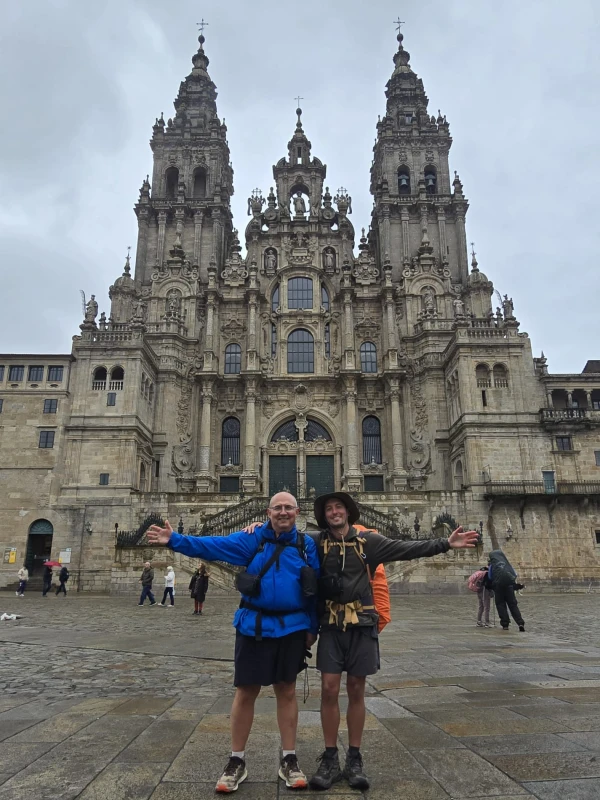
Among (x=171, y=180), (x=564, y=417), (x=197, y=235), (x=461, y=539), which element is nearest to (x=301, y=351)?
(x=197, y=235)

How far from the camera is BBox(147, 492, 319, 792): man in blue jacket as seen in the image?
14.3ft

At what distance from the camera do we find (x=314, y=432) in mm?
42312

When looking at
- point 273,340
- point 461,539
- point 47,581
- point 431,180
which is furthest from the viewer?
point 431,180

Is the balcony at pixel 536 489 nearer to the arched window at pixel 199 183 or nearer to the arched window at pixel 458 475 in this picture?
the arched window at pixel 458 475

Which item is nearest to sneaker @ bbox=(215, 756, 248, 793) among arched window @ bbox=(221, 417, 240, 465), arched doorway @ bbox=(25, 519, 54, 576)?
arched doorway @ bbox=(25, 519, 54, 576)

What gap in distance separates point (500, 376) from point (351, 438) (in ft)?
34.4

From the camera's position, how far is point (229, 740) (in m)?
5.22

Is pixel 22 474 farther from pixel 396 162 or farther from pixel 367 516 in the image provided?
pixel 396 162

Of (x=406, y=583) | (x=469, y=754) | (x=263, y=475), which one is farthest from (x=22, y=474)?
(x=469, y=754)

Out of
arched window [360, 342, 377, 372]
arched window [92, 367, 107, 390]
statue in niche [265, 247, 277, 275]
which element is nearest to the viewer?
arched window [92, 367, 107, 390]

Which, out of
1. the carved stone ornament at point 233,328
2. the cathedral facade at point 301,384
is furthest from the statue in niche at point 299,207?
the carved stone ornament at point 233,328

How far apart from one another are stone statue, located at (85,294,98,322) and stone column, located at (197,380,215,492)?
850 centimetres

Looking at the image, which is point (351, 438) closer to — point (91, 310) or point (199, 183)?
point (91, 310)

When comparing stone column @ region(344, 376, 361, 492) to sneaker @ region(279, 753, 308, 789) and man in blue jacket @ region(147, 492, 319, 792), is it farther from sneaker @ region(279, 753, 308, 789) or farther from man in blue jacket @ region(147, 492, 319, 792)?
sneaker @ region(279, 753, 308, 789)
